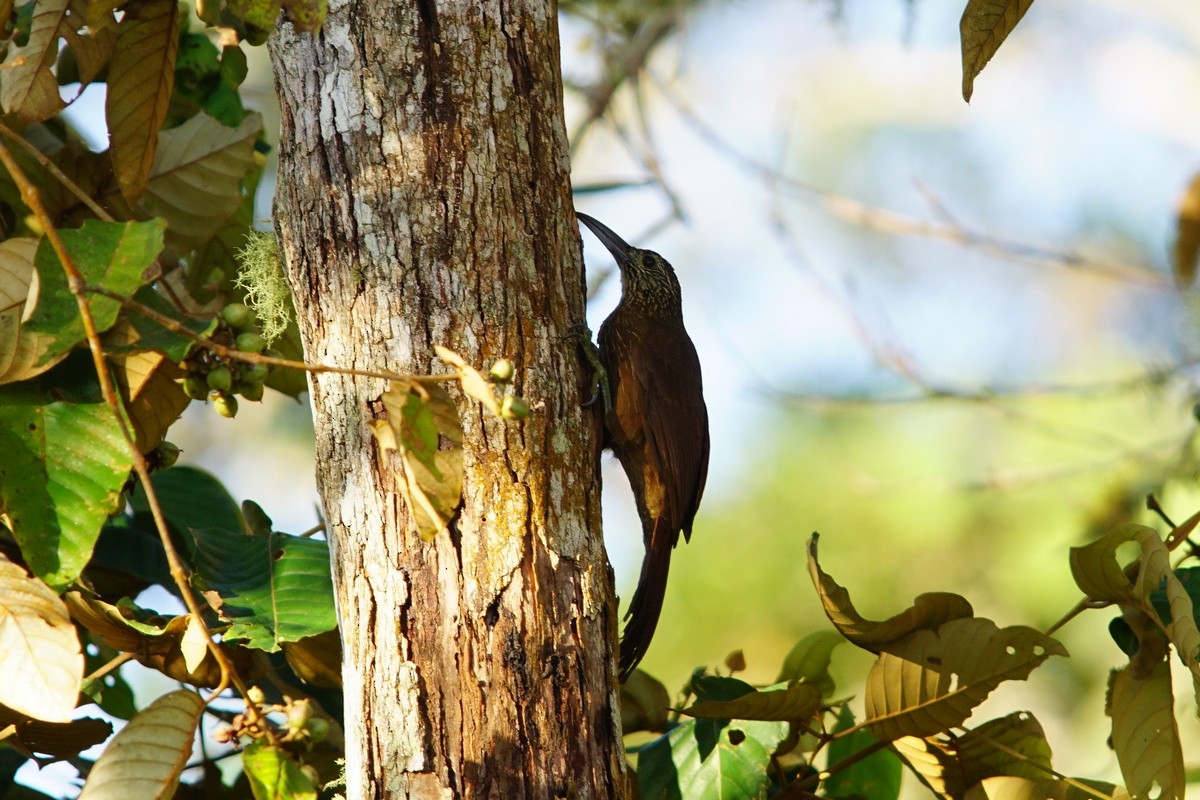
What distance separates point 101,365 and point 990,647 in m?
1.43

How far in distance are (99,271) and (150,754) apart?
687 millimetres

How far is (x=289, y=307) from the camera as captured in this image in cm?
210

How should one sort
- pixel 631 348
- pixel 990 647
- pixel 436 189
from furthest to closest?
pixel 631 348 < pixel 990 647 < pixel 436 189

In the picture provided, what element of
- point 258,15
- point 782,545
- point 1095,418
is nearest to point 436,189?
point 258,15

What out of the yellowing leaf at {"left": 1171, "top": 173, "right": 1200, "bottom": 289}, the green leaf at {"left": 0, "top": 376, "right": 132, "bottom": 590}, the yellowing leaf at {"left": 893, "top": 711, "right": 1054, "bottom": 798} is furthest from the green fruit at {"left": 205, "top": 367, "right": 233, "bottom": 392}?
the yellowing leaf at {"left": 1171, "top": 173, "right": 1200, "bottom": 289}

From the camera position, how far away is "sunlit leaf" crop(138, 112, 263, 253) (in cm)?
225

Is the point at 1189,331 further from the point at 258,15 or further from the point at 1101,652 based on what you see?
the point at 258,15

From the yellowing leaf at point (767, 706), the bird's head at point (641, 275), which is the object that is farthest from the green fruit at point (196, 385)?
the bird's head at point (641, 275)

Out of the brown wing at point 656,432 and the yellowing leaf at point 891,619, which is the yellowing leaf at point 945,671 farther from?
the brown wing at point 656,432

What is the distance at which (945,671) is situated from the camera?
190cm

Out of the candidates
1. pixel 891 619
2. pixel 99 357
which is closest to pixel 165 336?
pixel 99 357

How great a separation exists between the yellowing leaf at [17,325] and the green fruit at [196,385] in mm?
181

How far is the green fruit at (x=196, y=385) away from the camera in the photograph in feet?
5.76

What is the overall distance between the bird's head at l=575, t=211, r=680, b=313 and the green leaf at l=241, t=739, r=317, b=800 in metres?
2.28
